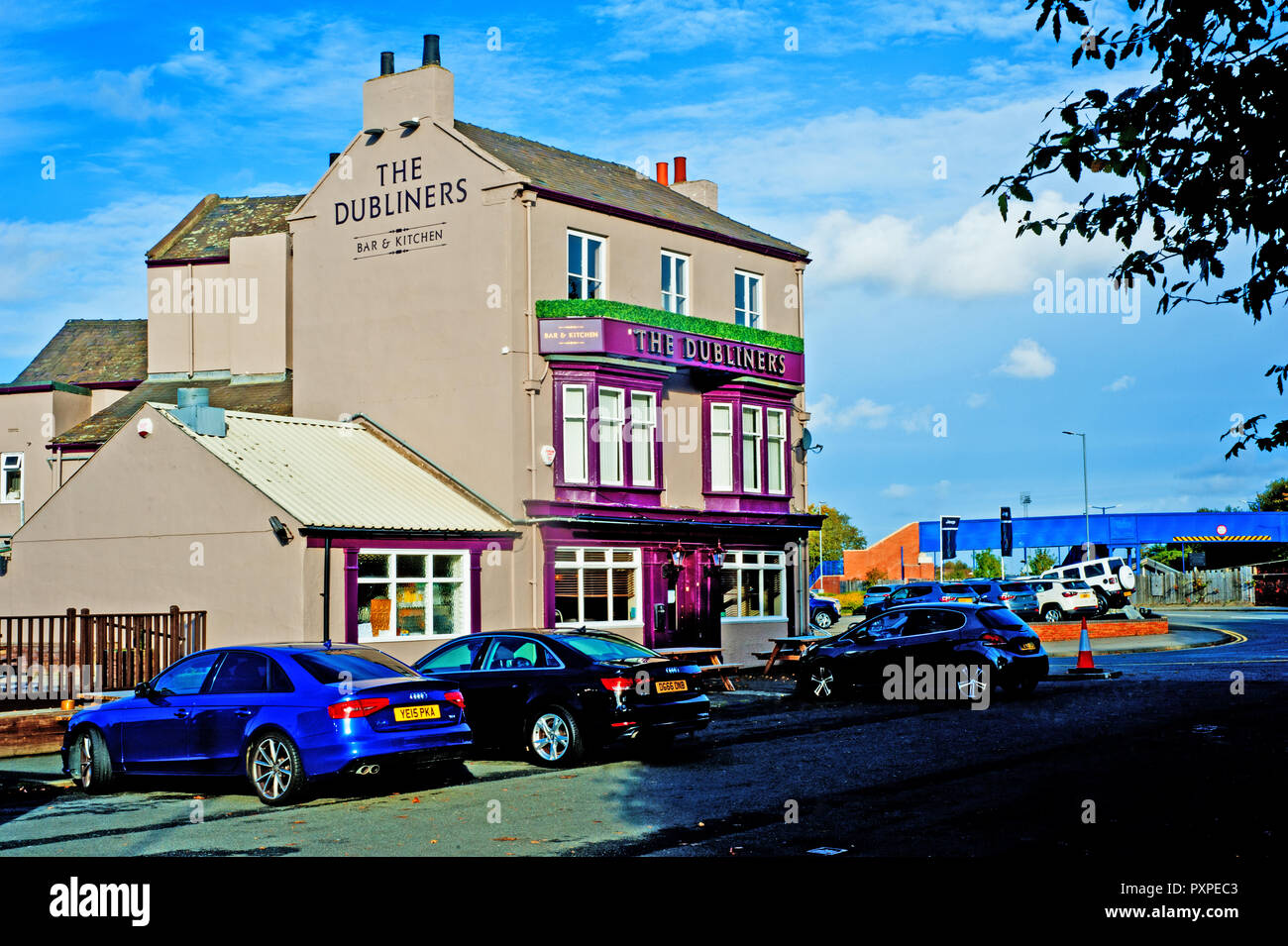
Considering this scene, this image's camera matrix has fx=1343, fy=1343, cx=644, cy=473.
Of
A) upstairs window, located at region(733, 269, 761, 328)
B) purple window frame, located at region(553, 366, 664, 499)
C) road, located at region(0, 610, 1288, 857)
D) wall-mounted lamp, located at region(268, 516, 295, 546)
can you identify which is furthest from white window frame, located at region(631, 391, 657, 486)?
road, located at region(0, 610, 1288, 857)

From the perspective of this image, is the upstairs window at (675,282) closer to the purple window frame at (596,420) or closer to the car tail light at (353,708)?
the purple window frame at (596,420)

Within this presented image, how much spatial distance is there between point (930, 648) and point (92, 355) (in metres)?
33.2

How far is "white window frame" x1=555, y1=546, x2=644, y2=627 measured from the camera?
97.6 feet

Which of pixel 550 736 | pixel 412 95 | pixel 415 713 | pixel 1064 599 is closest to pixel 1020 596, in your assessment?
pixel 1064 599

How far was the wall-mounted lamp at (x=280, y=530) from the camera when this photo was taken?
24.2m

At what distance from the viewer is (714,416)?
33.5 metres

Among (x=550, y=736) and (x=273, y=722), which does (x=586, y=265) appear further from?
(x=273, y=722)

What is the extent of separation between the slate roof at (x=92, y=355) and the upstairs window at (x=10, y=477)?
8.46 ft

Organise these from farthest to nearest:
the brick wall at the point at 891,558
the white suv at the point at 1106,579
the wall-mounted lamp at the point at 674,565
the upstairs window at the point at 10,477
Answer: the brick wall at the point at 891,558, the white suv at the point at 1106,579, the upstairs window at the point at 10,477, the wall-mounted lamp at the point at 674,565

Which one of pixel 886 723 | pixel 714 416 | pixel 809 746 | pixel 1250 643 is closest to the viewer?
pixel 809 746

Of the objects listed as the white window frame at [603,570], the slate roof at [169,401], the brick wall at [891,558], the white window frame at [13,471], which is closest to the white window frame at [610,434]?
the white window frame at [603,570]
